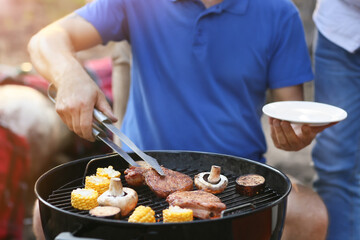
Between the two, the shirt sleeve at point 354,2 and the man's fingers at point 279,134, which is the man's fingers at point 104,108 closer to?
the man's fingers at point 279,134

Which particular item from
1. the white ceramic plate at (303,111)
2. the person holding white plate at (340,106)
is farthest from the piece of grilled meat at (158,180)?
Result: the person holding white plate at (340,106)

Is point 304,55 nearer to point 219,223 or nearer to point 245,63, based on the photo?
point 245,63

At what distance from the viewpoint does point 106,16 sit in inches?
93.0

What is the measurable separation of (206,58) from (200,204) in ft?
3.52

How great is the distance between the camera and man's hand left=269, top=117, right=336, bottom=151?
6.12 feet

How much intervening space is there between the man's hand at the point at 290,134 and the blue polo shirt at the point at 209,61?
34cm

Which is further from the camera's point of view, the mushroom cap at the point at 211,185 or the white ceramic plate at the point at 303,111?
the white ceramic plate at the point at 303,111

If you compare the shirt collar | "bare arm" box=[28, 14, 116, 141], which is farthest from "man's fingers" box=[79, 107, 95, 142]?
the shirt collar

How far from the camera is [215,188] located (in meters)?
1.63

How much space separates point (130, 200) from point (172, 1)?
1246mm

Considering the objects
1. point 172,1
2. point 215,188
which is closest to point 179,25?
point 172,1

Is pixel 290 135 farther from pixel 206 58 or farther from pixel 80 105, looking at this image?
pixel 80 105

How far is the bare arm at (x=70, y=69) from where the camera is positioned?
178cm

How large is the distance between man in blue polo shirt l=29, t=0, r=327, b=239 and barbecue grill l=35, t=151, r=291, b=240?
42 centimetres
